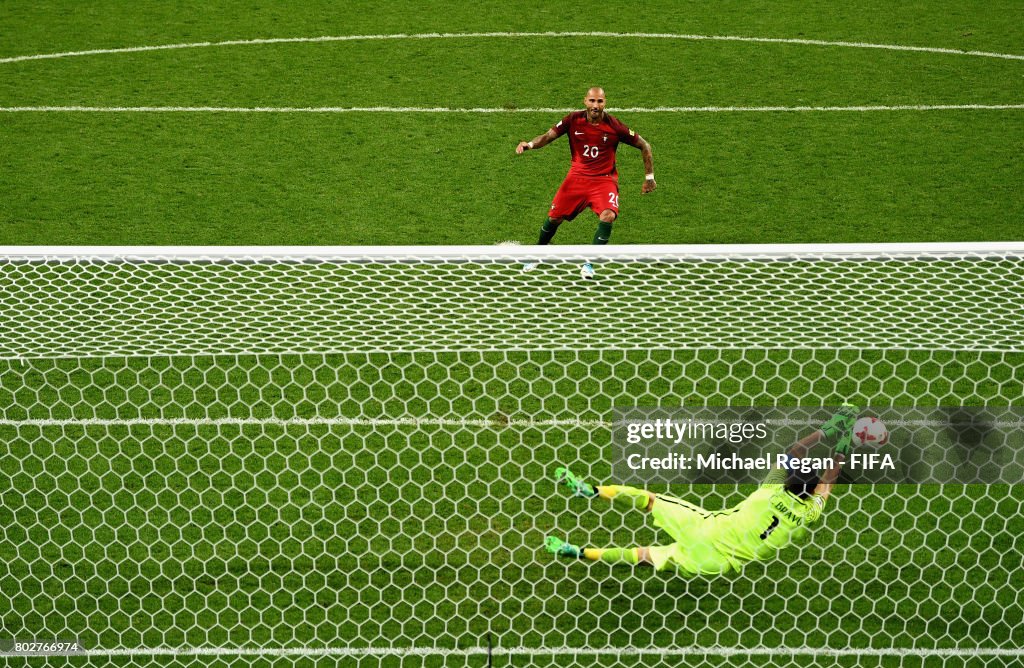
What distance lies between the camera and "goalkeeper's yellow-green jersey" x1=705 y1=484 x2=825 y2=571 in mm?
5820

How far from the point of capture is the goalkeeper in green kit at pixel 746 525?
5.83m

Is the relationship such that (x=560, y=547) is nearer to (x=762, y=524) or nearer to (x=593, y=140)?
(x=762, y=524)

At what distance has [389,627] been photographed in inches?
232

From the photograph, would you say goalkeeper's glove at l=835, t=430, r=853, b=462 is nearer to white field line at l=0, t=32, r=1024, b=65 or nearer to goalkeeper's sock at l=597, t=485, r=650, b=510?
goalkeeper's sock at l=597, t=485, r=650, b=510

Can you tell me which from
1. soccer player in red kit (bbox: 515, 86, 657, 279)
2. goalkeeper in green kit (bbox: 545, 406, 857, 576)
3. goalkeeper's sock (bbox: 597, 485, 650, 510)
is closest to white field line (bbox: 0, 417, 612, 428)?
goalkeeper's sock (bbox: 597, 485, 650, 510)

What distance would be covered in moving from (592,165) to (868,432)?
3647 millimetres

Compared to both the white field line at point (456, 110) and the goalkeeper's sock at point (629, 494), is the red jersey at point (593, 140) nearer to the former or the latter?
the white field line at point (456, 110)

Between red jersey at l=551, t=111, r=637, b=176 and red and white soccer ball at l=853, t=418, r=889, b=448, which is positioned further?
red jersey at l=551, t=111, r=637, b=176

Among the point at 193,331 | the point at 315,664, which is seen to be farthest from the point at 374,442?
the point at 315,664

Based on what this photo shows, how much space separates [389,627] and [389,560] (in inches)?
18.9

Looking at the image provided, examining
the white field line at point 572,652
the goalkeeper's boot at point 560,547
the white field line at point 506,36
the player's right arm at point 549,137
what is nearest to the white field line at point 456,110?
the white field line at point 506,36

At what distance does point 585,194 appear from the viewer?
9.07 metres

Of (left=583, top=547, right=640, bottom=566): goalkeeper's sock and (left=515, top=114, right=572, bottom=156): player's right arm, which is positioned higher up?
(left=515, top=114, right=572, bottom=156): player's right arm

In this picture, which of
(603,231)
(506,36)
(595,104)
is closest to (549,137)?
(595,104)
